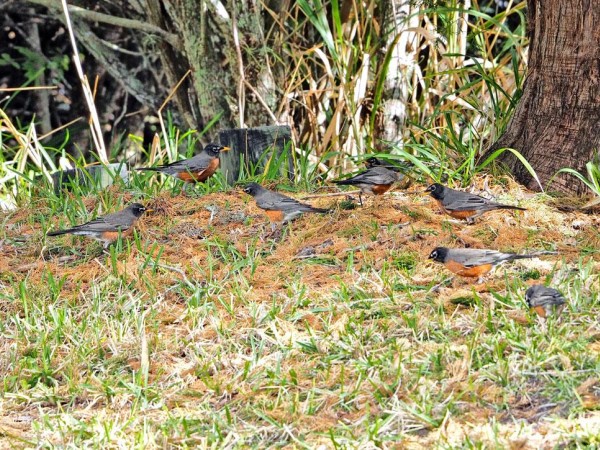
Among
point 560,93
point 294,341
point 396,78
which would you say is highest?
point 560,93

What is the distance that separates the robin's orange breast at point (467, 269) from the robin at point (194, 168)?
8.42ft

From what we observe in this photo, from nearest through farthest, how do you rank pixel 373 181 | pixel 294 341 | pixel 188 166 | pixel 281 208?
pixel 294 341, pixel 281 208, pixel 373 181, pixel 188 166

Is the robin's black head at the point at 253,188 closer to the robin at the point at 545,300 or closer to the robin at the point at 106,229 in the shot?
the robin at the point at 106,229

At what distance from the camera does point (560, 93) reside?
5.88 metres

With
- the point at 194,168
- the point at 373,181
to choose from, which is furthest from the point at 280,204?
the point at 194,168

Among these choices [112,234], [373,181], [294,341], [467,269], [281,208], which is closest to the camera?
[294,341]

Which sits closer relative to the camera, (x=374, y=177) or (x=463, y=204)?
(x=463, y=204)

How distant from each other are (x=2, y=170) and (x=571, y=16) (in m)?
4.95

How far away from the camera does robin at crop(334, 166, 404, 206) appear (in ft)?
19.9

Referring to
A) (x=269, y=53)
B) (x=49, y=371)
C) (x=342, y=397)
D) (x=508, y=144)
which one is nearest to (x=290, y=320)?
(x=342, y=397)

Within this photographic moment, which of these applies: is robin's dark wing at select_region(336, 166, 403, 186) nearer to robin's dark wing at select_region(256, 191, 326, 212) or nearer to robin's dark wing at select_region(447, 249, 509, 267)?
robin's dark wing at select_region(256, 191, 326, 212)

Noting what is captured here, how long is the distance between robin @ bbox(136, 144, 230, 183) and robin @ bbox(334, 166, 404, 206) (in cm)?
113

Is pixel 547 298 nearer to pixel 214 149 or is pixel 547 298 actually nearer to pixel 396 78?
pixel 214 149

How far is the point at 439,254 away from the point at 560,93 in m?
1.81
